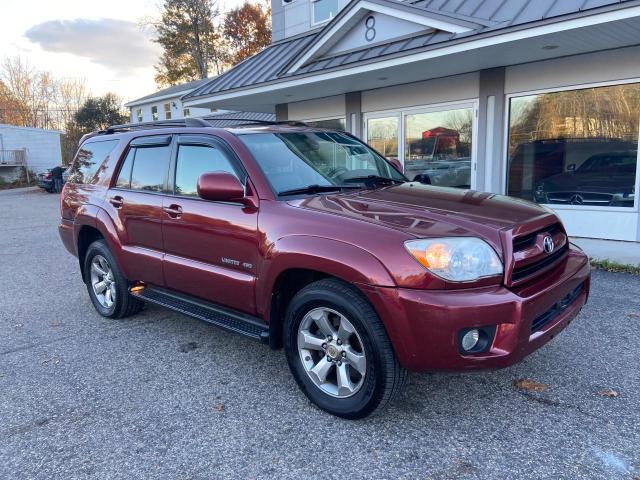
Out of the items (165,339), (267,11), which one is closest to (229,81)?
(165,339)

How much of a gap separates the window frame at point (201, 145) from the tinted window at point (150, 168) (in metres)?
0.10

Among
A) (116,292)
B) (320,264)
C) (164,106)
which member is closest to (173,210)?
(116,292)

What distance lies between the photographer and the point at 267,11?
36.6m

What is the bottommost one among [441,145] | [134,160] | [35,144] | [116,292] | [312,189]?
[116,292]

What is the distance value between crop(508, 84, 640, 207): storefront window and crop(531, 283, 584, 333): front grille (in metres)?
5.30

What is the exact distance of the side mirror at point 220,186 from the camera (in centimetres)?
329

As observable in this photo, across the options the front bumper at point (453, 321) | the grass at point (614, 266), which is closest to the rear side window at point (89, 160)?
the front bumper at point (453, 321)

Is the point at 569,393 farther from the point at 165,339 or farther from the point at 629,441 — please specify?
the point at 165,339

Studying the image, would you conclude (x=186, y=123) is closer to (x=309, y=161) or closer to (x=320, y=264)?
(x=309, y=161)

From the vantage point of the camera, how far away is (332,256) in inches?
111

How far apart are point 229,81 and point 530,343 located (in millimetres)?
10391

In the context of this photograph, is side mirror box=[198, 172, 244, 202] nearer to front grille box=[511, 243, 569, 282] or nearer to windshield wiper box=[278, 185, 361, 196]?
windshield wiper box=[278, 185, 361, 196]

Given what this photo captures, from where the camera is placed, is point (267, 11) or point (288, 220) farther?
point (267, 11)

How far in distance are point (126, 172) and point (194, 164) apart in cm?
108
